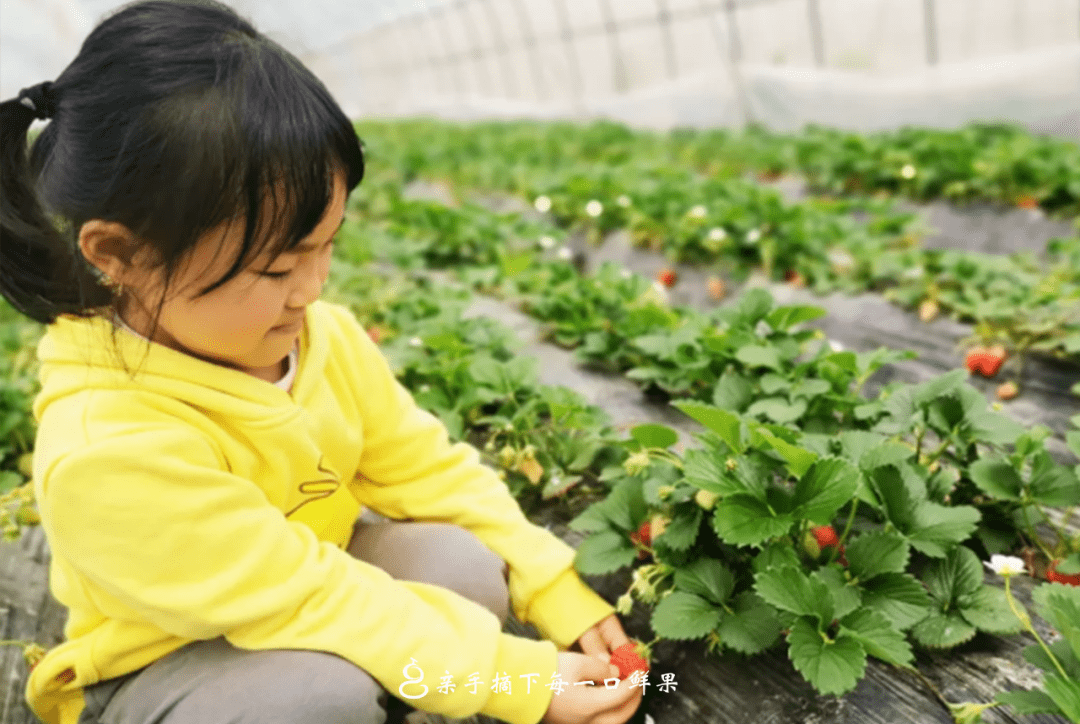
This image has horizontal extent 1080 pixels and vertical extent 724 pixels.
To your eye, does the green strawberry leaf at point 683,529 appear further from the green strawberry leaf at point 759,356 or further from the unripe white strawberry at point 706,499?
the green strawberry leaf at point 759,356

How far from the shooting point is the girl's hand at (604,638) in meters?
1.35

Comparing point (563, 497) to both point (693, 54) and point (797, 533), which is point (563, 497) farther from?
point (693, 54)

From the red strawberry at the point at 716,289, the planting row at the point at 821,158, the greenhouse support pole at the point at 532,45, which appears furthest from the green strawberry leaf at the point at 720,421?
the greenhouse support pole at the point at 532,45

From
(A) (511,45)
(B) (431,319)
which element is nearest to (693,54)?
(A) (511,45)

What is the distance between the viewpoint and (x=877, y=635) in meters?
1.14

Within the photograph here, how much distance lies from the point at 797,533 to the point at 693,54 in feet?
30.1

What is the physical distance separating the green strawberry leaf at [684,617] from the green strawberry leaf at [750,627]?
23 millimetres

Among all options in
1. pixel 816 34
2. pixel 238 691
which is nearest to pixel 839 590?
pixel 238 691

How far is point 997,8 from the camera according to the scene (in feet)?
21.3

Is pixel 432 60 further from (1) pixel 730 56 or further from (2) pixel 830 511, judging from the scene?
(2) pixel 830 511

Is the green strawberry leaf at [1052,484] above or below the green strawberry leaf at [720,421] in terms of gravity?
below

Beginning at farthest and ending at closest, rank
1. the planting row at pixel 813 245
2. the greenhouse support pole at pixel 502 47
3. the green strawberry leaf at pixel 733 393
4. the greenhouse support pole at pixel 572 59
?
1. the greenhouse support pole at pixel 502 47
2. the greenhouse support pole at pixel 572 59
3. the planting row at pixel 813 245
4. the green strawberry leaf at pixel 733 393

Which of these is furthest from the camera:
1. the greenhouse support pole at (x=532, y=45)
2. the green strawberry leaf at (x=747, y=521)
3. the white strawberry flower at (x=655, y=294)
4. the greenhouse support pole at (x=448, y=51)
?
the greenhouse support pole at (x=448, y=51)

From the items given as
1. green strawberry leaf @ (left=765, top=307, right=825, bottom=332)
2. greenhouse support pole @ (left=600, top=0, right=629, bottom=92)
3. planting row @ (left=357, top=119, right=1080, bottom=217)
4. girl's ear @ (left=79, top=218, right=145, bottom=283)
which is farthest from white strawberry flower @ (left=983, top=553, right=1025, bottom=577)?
greenhouse support pole @ (left=600, top=0, right=629, bottom=92)
